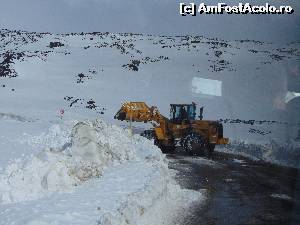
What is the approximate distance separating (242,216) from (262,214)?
1.72 feet

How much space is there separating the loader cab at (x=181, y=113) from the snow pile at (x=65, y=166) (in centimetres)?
590

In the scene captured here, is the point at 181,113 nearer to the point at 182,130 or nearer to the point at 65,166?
the point at 182,130

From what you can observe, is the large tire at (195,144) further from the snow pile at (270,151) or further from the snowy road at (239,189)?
the snow pile at (270,151)

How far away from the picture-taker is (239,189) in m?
12.3

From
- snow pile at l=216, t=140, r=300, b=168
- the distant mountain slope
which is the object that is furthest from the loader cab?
the distant mountain slope

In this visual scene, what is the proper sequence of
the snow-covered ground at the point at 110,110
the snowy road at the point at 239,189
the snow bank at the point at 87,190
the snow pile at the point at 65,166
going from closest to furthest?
the snow bank at the point at 87,190 → the snow-covered ground at the point at 110,110 → the snow pile at the point at 65,166 → the snowy road at the point at 239,189

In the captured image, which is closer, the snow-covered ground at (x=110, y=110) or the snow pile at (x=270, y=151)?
the snow-covered ground at (x=110, y=110)

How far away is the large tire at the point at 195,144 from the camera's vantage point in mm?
18703

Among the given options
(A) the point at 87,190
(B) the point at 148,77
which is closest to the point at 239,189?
(A) the point at 87,190

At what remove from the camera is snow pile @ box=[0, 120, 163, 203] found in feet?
29.1

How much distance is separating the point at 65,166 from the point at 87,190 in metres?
0.72

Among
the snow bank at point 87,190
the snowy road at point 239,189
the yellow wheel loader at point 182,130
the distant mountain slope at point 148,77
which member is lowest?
the snowy road at point 239,189

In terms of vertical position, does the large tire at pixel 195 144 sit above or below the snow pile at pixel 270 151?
above

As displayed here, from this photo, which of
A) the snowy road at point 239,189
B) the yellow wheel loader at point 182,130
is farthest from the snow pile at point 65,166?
the yellow wheel loader at point 182,130
